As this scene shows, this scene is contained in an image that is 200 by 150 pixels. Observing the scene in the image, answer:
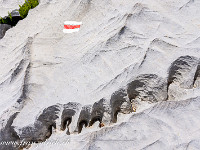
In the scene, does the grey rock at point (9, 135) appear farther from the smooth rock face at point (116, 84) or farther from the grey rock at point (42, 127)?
the grey rock at point (42, 127)

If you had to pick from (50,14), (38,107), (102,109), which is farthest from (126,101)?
(50,14)

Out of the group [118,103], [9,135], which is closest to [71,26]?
[118,103]

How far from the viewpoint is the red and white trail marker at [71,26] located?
12.1 ft

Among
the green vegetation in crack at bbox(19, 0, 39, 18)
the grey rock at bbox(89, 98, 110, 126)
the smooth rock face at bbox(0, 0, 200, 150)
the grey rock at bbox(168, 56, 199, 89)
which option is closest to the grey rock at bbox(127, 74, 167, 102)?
the smooth rock face at bbox(0, 0, 200, 150)

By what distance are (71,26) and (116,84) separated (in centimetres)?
170

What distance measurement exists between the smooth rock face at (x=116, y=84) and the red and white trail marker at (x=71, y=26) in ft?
0.86

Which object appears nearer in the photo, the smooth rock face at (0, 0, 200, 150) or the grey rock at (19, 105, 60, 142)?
the smooth rock face at (0, 0, 200, 150)

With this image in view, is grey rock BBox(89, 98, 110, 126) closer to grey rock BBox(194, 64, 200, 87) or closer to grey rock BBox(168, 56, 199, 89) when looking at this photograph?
grey rock BBox(168, 56, 199, 89)

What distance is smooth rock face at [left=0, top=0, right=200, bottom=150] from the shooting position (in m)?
2.29

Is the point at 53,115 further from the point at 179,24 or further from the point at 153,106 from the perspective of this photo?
the point at 179,24

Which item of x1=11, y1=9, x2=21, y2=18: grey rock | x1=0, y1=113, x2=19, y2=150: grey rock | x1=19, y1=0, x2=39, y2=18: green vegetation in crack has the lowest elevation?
x1=0, y1=113, x2=19, y2=150: grey rock

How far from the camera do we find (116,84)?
105 inches

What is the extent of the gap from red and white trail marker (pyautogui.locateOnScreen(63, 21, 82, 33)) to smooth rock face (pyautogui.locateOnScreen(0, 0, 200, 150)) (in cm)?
26

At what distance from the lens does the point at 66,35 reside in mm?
3666
